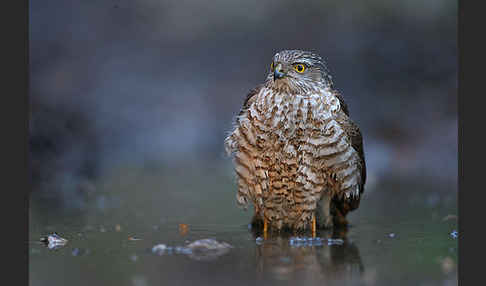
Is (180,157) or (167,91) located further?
Answer: (167,91)

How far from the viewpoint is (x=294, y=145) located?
18.8 feet

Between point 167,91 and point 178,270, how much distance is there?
10.0 meters

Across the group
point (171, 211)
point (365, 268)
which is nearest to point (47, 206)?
point (171, 211)

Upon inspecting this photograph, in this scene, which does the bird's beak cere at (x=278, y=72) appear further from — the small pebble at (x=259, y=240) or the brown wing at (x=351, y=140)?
the small pebble at (x=259, y=240)

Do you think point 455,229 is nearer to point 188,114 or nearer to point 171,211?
point 171,211

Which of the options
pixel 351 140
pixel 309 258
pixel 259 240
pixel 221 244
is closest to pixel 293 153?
pixel 351 140

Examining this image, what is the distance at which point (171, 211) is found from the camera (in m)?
7.20

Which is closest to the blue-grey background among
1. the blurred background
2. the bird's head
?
the blurred background

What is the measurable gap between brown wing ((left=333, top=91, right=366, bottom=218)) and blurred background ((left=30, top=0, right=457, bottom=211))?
4029mm

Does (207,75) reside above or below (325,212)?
above

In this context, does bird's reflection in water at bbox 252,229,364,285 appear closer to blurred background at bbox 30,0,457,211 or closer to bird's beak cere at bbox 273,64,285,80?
bird's beak cere at bbox 273,64,285,80

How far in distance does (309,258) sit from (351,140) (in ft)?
5.13

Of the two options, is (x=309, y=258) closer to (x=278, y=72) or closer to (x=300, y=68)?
(x=278, y=72)

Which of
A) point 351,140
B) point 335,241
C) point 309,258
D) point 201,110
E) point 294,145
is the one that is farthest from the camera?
point 201,110
